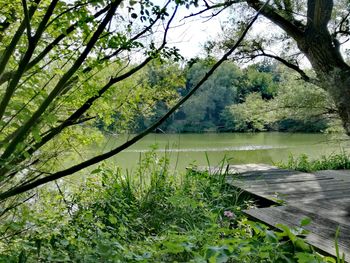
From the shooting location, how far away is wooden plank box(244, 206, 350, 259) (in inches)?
75.9

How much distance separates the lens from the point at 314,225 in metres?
2.19

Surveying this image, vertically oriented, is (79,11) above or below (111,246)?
above

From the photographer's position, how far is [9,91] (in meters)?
1.25

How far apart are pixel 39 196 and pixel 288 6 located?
16.2ft

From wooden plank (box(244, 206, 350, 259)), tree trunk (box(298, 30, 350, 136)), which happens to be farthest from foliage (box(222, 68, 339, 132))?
wooden plank (box(244, 206, 350, 259))

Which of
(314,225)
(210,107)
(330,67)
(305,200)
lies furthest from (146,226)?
(210,107)

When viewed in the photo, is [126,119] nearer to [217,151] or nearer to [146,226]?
[146,226]

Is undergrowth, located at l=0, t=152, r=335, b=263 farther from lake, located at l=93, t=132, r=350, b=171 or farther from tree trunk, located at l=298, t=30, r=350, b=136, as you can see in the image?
tree trunk, located at l=298, t=30, r=350, b=136

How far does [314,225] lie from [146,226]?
1.27m

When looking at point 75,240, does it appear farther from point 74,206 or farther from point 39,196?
point 39,196

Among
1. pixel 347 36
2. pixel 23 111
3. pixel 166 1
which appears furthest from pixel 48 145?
pixel 347 36

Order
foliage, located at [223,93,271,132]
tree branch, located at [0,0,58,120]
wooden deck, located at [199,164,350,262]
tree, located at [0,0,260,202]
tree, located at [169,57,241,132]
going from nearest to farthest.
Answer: tree branch, located at [0,0,58,120] < tree, located at [0,0,260,202] < wooden deck, located at [199,164,350,262] < foliage, located at [223,93,271,132] < tree, located at [169,57,241,132]

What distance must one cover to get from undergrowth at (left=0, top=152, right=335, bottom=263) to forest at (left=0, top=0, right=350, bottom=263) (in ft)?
0.04

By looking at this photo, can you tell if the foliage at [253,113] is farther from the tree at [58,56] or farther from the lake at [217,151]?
the tree at [58,56]
